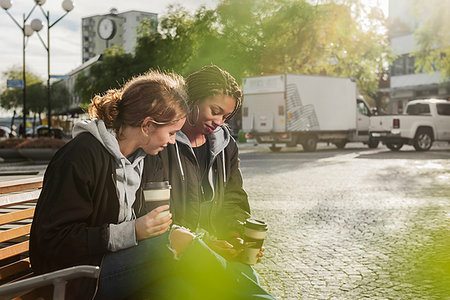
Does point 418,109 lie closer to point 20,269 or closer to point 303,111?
point 303,111

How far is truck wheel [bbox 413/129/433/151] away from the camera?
75.7 feet

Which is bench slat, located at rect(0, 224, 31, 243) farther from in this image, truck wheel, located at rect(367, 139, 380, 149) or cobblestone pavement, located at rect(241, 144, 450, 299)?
truck wheel, located at rect(367, 139, 380, 149)

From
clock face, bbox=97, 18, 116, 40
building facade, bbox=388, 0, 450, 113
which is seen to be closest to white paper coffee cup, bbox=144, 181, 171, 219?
building facade, bbox=388, 0, 450, 113

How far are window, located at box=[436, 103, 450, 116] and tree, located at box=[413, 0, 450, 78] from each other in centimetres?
366

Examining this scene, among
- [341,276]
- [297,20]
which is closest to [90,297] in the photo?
[341,276]

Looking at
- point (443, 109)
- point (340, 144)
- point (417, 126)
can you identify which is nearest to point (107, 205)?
point (417, 126)

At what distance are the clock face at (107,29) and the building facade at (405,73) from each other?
66943 mm

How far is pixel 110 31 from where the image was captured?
360 feet

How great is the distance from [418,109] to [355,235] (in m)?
18.7

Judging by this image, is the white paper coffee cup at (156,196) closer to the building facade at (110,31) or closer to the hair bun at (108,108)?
the hair bun at (108,108)

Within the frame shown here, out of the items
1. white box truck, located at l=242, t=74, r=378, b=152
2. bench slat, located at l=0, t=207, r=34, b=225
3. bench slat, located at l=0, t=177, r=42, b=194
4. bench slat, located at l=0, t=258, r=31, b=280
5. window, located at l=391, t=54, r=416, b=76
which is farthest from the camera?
window, located at l=391, t=54, r=416, b=76

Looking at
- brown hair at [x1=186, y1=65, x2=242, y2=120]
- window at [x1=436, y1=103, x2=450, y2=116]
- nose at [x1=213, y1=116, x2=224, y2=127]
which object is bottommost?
nose at [x1=213, y1=116, x2=224, y2=127]

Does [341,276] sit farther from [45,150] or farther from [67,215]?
[45,150]

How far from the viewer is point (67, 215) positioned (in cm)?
211
